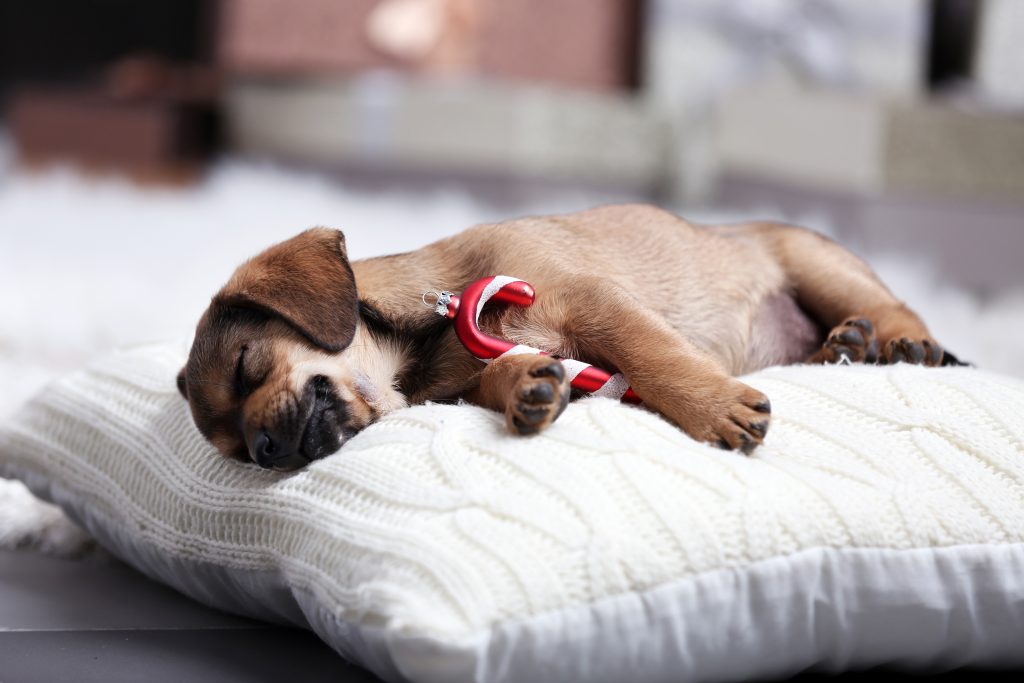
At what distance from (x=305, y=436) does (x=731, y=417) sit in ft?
2.26

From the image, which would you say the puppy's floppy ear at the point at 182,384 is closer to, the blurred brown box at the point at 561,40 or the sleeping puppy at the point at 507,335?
the sleeping puppy at the point at 507,335

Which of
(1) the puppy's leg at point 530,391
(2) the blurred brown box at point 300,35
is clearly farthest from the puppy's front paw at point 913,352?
(2) the blurred brown box at point 300,35

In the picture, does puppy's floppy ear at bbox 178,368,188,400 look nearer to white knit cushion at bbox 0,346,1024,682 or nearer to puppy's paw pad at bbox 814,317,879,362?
white knit cushion at bbox 0,346,1024,682

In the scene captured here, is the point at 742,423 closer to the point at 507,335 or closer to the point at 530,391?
the point at 530,391

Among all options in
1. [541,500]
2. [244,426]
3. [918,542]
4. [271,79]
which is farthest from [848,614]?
[271,79]

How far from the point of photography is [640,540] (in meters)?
1.61

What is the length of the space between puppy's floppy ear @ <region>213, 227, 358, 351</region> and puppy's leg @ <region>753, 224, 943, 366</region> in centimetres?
99

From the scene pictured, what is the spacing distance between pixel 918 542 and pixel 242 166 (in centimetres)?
660

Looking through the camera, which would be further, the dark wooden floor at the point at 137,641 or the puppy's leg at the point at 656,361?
the puppy's leg at the point at 656,361

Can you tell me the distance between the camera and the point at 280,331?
7.35 ft

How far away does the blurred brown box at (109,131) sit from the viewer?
827 cm

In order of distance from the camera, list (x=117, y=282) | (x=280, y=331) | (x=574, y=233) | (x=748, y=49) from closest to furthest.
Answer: (x=280, y=331), (x=574, y=233), (x=117, y=282), (x=748, y=49)

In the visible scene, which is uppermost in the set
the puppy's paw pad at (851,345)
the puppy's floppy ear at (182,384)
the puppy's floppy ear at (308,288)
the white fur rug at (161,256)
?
the puppy's floppy ear at (308,288)

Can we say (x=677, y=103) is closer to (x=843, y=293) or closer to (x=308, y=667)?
(x=843, y=293)
